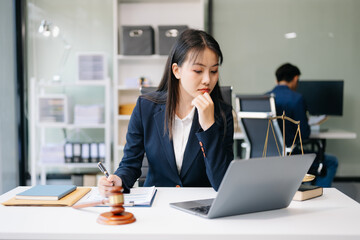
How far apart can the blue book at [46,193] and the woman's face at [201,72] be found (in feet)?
1.98

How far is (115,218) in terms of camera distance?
41.6 inches

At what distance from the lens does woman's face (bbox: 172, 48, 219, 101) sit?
1.57 m

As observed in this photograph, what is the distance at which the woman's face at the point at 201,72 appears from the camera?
157cm

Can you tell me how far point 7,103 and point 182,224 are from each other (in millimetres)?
3319

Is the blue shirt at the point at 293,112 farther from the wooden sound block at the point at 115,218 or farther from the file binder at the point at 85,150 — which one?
the wooden sound block at the point at 115,218

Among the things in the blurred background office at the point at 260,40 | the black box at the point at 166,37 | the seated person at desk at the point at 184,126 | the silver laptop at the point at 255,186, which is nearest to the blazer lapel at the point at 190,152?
the seated person at desk at the point at 184,126

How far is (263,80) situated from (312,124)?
970 millimetres

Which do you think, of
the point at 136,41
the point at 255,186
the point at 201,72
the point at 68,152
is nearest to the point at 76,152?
the point at 68,152

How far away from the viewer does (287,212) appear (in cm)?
119

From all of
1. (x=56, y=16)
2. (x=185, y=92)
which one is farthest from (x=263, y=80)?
(x=185, y=92)

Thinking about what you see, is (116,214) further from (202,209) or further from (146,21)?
(146,21)

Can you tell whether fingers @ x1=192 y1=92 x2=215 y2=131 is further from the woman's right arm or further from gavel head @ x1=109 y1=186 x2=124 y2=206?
gavel head @ x1=109 y1=186 x2=124 y2=206

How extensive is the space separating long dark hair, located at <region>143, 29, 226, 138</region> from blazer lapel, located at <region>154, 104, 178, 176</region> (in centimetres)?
2

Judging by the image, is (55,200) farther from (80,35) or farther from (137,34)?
(80,35)
